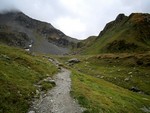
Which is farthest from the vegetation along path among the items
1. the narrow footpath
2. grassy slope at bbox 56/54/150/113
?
grassy slope at bbox 56/54/150/113

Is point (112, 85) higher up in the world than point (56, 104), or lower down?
lower down

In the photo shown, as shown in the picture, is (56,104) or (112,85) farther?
(112,85)

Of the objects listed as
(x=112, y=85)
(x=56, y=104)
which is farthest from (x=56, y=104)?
(x=112, y=85)

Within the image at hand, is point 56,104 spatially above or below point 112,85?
above

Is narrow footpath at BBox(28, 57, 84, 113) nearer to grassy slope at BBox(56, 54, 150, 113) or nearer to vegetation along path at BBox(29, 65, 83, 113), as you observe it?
vegetation along path at BBox(29, 65, 83, 113)

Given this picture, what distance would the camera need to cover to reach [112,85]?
2847 inches

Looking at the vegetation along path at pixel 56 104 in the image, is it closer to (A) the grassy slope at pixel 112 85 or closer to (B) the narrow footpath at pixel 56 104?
(B) the narrow footpath at pixel 56 104

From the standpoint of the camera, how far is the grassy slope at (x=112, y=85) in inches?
1400

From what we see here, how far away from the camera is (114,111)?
3422 cm

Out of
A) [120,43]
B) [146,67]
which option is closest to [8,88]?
[146,67]

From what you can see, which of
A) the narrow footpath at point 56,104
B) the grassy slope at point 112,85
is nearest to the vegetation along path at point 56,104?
the narrow footpath at point 56,104

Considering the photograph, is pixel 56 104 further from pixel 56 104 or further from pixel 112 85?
pixel 112 85

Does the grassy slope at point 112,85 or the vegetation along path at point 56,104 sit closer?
the vegetation along path at point 56,104

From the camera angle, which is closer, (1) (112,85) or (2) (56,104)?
(2) (56,104)
